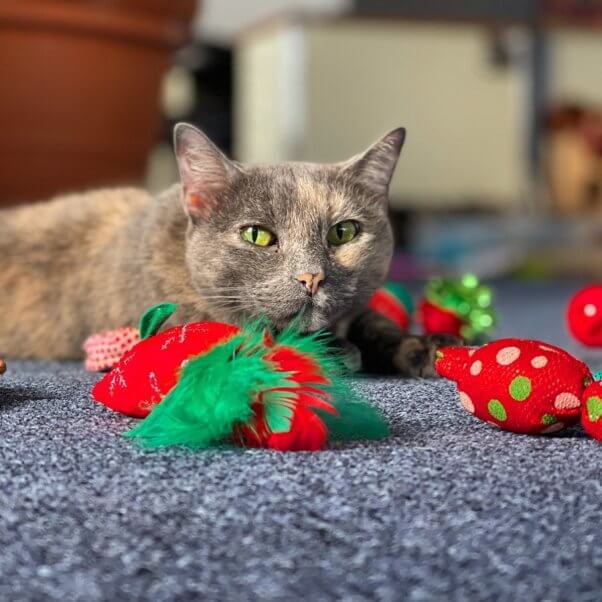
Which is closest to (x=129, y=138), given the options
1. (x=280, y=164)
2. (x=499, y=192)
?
(x=280, y=164)

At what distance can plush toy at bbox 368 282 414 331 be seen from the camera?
164 cm

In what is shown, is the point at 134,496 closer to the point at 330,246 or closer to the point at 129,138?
the point at 330,246

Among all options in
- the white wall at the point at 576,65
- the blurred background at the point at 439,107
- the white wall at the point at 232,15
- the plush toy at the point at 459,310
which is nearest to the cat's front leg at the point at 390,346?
the plush toy at the point at 459,310

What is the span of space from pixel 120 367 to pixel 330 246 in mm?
374

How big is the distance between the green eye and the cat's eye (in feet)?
0.27

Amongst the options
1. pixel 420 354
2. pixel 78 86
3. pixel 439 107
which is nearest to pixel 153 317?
pixel 420 354

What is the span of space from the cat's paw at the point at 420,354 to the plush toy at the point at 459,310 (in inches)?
8.2

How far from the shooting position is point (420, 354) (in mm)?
1370

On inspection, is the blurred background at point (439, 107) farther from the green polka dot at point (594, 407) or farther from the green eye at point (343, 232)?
the green polka dot at point (594, 407)

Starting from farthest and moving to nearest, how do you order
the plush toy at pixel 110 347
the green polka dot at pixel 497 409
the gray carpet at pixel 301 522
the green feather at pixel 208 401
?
the plush toy at pixel 110 347 → the green polka dot at pixel 497 409 → the green feather at pixel 208 401 → the gray carpet at pixel 301 522

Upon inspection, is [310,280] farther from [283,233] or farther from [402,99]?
[402,99]

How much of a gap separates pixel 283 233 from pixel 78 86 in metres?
1.50

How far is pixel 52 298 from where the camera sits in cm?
163

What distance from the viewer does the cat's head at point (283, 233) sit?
1.23 metres
